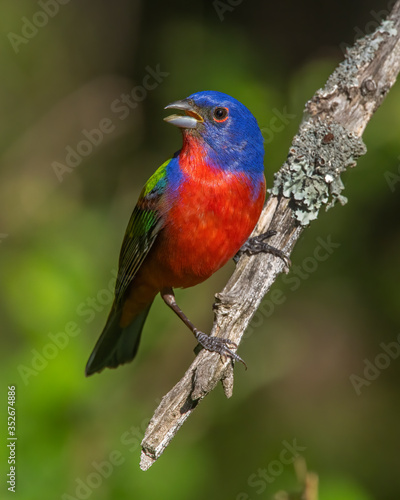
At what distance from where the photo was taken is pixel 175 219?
4.46 m

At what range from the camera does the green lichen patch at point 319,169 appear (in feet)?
14.5

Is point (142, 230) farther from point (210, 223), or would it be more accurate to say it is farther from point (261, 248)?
point (261, 248)

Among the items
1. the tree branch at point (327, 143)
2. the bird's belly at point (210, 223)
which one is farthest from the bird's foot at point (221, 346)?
the bird's belly at point (210, 223)

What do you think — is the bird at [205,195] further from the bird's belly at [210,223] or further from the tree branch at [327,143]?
the tree branch at [327,143]

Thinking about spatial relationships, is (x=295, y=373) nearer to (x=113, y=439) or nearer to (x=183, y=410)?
(x=113, y=439)

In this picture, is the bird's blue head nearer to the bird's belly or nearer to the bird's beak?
the bird's beak

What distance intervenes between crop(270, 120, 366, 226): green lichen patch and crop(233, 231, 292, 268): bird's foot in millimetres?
263

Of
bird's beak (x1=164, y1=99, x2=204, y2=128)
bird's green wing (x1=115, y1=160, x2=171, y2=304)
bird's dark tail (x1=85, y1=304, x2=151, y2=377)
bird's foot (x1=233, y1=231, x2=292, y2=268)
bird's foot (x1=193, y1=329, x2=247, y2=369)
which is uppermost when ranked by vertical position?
bird's beak (x1=164, y1=99, x2=204, y2=128)

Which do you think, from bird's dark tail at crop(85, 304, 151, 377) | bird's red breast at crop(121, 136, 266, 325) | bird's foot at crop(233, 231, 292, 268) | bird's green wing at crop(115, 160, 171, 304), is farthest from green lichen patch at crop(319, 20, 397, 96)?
bird's dark tail at crop(85, 304, 151, 377)

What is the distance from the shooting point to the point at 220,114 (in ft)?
14.7

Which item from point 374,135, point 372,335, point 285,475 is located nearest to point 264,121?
point 374,135

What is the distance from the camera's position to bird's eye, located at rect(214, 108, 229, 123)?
4.48m

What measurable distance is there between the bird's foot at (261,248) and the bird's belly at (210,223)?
0.10m

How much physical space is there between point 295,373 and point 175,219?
2.91m
